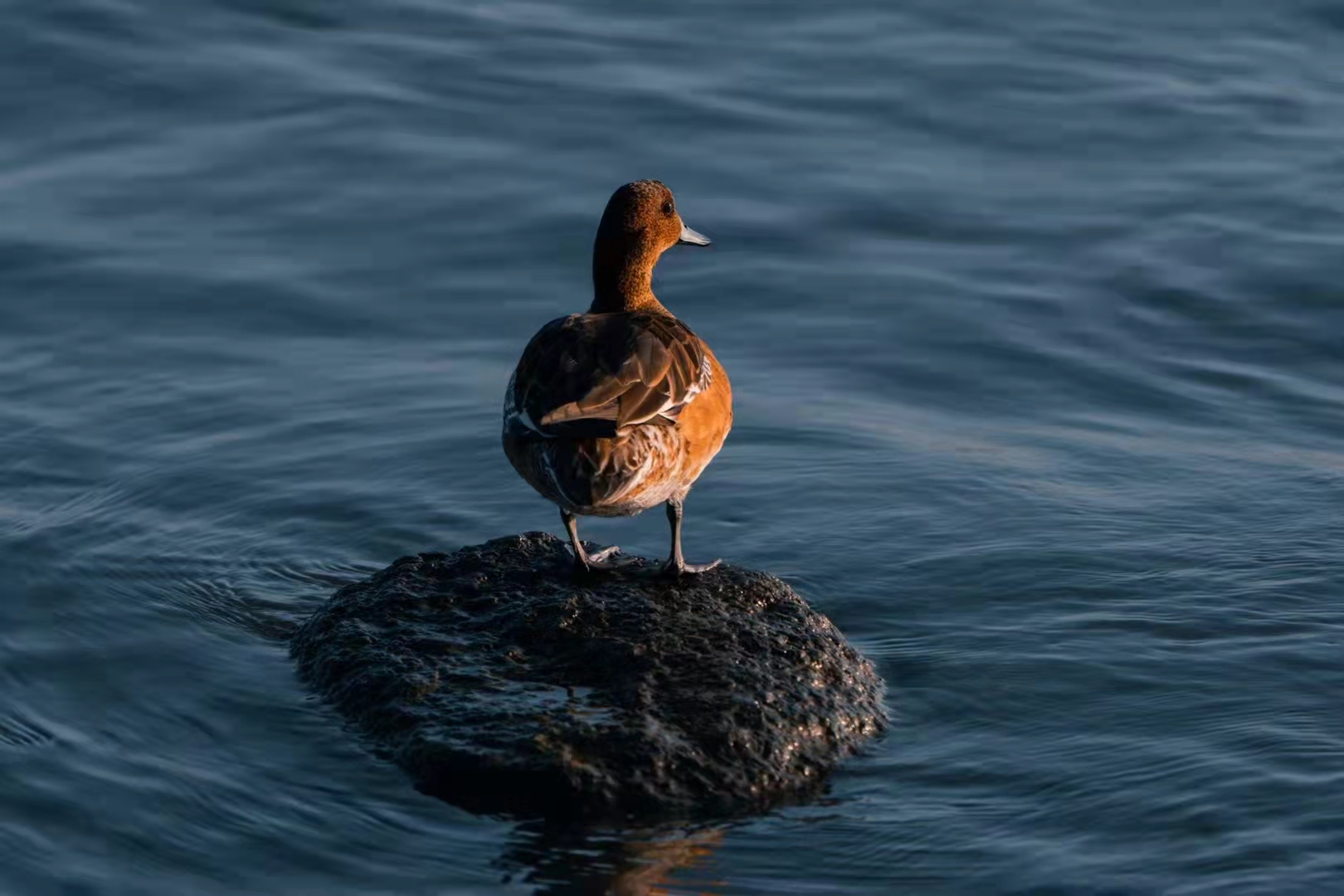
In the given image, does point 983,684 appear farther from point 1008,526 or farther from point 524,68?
point 524,68

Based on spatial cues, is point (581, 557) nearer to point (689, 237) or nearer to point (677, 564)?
point (677, 564)

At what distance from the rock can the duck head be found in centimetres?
143

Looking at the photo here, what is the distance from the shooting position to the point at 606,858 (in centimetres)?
588

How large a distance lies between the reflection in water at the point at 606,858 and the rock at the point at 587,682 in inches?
4.0

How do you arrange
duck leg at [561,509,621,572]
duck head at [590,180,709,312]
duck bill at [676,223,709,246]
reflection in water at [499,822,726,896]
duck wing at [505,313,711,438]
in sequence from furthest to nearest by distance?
1. duck bill at [676,223,709,246]
2. duck head at [590,180,709,312]
3. duck leg at [561,509,621,572]
4. duck wing at [505,313,711,438]
5. reflection in water at [499,822,726,896]

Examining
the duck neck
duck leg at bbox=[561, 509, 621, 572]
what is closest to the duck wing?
duck leg at bbox=[561, 509, 621, 572]

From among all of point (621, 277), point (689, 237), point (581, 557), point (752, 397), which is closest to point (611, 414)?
point (581, 557)

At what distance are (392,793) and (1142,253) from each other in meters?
7.81

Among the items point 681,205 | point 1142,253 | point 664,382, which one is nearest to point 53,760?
point 664,382

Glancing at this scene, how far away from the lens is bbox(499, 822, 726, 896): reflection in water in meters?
5.77

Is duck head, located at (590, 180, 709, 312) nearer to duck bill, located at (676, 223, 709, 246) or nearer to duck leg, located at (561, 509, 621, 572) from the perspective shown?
duck bill, located at (676, 223, 709, 246)

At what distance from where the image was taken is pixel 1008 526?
9.05m

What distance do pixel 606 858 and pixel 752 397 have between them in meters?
4.98

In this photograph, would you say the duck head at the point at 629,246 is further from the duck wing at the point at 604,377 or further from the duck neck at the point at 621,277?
the duck wing at the point at 604,377
